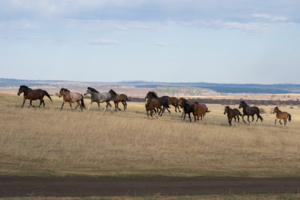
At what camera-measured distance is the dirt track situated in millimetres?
11758

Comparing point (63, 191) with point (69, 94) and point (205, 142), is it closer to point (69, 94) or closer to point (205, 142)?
point (205, 142)

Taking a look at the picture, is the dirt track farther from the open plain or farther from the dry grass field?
the dry grass field

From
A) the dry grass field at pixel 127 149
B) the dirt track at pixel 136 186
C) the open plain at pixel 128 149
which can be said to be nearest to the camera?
the dirt track at pixel 136 186

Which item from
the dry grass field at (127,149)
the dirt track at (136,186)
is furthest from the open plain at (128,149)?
the dirt track at (136,186)

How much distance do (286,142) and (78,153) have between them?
15.4 meters

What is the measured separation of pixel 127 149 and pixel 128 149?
0.21ft

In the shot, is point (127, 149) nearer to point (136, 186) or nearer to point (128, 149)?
point (128, 149)

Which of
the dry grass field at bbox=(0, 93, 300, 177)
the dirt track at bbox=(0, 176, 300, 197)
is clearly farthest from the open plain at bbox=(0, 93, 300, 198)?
the dirt track at bbox=(0, 176, 300, 197)

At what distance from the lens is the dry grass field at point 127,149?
16.4 meters

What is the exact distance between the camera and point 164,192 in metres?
12.2

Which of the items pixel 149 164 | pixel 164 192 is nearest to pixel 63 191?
pixel 164 192

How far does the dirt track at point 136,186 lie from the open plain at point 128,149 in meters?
0.87

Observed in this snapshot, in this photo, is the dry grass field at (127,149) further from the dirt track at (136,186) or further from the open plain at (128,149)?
the dirt track at (136,186)

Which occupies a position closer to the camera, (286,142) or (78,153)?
(78,153)
